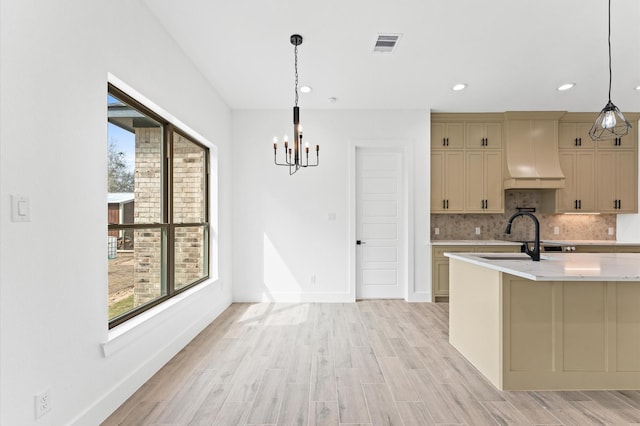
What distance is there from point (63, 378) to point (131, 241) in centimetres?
110

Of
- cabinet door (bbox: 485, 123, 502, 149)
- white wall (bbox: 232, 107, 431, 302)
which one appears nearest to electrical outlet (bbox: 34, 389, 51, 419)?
white wall (bbox: 232, 107, 431, 302)

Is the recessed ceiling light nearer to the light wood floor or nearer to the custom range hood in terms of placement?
the custom range hood

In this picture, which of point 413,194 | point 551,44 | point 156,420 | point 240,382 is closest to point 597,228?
point 413,194

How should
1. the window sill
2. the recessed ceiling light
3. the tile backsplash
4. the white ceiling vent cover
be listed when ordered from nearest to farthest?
the window sill, the white ceiling vent cover, the recessed ceiling light, the tile backsplash

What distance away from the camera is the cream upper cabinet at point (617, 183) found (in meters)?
5.07

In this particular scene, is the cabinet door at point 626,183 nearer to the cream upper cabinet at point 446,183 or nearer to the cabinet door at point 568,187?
the cabinet door at point 568,187

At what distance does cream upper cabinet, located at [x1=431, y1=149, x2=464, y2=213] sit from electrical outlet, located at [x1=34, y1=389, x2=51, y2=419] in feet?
15.8

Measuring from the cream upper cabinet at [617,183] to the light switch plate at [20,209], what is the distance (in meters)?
6.90

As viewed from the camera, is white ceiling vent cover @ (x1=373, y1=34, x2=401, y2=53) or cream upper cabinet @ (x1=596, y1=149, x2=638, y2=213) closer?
white ceiling vent cover @ (x1=373, y1=34, x2=401, y2=53)

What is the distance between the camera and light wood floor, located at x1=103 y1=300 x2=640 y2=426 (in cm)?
203

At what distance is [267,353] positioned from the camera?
3.00 metres

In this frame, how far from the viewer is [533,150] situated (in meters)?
4.96

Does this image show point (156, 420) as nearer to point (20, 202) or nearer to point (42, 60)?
point (20, 202)

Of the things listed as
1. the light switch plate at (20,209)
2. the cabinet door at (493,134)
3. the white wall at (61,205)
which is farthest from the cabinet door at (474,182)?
the light switch plate at (20,209)
